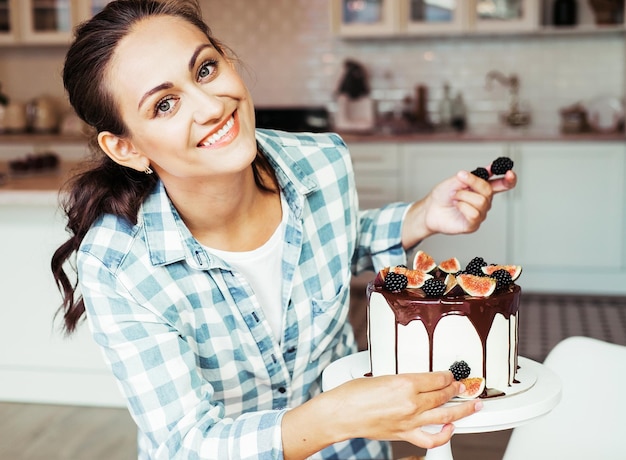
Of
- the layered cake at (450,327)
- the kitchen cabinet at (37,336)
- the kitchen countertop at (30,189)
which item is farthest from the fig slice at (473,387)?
the kitchen cabinet at (37,336)

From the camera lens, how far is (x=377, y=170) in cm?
482

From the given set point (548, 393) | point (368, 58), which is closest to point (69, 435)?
point (548, 393)

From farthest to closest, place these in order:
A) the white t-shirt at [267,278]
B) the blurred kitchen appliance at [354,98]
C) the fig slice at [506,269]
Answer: the blurred kitchen appliance at [354,98]
the white t-shirt at [267,278]
the fig slice at [506,269]

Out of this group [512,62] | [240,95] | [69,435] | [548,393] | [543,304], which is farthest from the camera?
[512,62]

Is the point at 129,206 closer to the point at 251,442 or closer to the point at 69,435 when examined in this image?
the point at 251,442

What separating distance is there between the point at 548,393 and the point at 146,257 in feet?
2.16

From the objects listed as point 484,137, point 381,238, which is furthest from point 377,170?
point 381,238

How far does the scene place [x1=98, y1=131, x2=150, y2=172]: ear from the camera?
53.1 inches

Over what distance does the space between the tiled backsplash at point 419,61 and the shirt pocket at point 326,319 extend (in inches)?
154

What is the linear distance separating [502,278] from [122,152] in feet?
2.21

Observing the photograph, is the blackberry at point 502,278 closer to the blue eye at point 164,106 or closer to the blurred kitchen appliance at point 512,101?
the blue eye at point 164,106

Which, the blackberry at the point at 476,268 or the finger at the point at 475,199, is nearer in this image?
the blackberry at the point at 476,268

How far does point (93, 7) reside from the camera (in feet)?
18.0

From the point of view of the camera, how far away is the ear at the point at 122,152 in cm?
135
